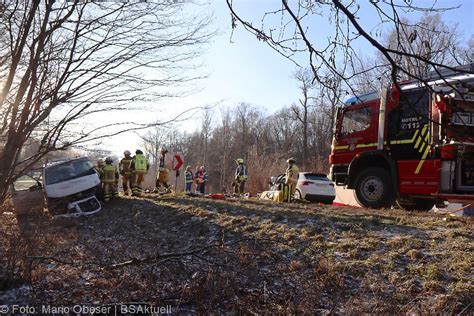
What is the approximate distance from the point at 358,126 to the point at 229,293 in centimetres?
795

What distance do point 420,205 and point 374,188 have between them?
1.70m

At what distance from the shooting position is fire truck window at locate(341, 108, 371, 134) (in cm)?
1096

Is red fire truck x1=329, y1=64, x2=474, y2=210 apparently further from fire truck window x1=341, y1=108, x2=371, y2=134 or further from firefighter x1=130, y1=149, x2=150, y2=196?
firefighter x1=130, y1=149, x2=150, y2=196

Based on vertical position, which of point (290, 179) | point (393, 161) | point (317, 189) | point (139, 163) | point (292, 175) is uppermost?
point (393, 161)

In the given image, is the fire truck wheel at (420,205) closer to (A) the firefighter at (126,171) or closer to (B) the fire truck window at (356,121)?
(B) the fire truck window at (356,121)

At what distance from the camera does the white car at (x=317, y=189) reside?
14406mm

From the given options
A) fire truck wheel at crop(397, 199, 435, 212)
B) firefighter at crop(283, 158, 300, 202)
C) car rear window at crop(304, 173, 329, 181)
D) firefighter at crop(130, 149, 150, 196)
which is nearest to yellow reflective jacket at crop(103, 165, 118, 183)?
firefighter at crop(130, 149, 150, 196)

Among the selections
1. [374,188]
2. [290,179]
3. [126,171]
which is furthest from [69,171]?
[374,188]

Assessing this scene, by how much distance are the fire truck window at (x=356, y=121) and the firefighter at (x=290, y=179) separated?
188 centimetres

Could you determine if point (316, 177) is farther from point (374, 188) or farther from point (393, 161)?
point (393, 161)

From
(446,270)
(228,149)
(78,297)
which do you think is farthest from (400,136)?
(228,149)

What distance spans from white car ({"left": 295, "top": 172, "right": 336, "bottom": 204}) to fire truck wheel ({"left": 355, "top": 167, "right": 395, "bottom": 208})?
3.32 m

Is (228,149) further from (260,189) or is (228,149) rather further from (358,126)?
(358,126)

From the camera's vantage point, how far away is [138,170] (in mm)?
13805
